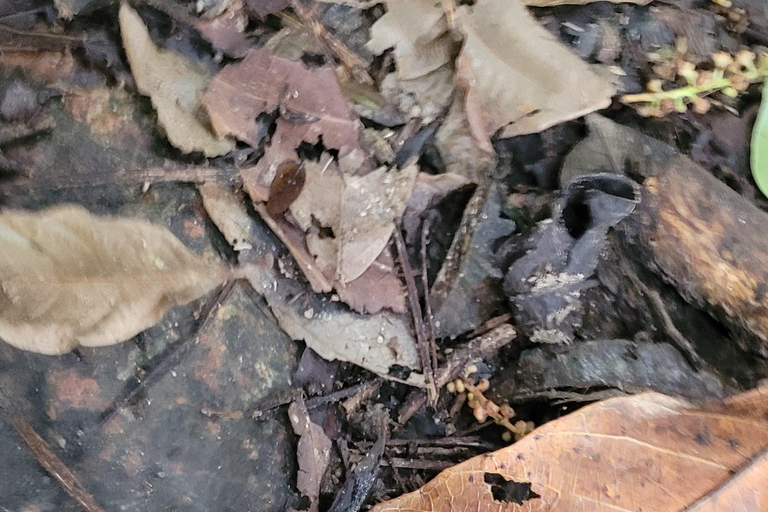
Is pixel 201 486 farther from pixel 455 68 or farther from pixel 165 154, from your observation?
pixel 455 68

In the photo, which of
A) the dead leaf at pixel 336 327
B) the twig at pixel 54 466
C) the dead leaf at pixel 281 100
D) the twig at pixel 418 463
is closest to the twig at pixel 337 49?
the dead leaf at pixel 281 100

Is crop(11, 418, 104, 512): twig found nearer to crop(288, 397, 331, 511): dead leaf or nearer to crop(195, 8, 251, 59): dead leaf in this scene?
crop(288, 397, 331, 511): dead leaf

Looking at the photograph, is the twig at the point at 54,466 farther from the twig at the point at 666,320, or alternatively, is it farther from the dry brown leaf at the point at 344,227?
the twig at the point at 666,320

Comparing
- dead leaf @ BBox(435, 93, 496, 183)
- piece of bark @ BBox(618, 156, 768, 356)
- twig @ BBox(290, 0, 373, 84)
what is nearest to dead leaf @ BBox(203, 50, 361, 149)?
twig @ BBox(290, 0, 373, 84)

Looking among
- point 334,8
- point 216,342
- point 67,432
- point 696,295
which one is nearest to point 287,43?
point 334,8

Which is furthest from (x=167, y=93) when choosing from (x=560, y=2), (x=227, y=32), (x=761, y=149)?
(x=761, y=149)
